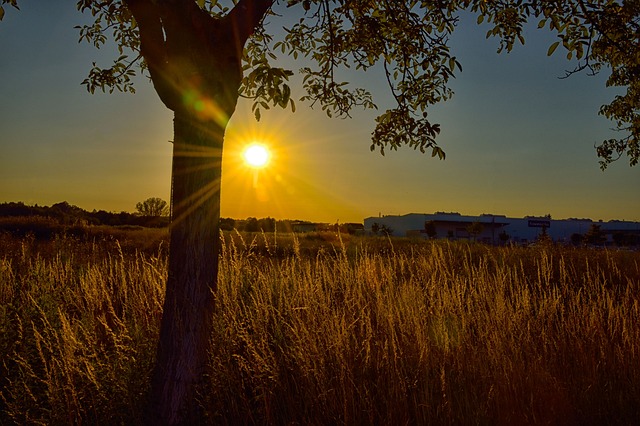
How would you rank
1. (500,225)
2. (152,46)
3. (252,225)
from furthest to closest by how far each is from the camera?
(500,225)
(252,225)
(152,46)

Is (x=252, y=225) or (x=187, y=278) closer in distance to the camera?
(x=187, y=278)

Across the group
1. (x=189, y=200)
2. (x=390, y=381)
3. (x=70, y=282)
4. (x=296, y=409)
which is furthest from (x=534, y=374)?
(x=70, y=282)

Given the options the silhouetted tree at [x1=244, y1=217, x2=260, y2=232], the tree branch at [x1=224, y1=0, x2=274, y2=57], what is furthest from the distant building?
the tree branch at [x1=224, y1=0, x2=274, y2=57]

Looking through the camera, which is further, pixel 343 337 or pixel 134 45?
pixel 134 45

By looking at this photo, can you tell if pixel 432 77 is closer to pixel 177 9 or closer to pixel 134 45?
pixel 177 9

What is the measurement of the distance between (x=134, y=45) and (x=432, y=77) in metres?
3.44

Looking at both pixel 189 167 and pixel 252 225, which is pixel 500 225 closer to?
pixel 252 225

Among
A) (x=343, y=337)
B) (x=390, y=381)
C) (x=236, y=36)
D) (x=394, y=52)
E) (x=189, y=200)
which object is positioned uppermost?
(x=394, y=52)

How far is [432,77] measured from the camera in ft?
15.8

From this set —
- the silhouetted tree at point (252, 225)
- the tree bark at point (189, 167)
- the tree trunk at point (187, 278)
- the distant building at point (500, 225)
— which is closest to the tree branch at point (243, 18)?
the tree bark at point (189, 167)

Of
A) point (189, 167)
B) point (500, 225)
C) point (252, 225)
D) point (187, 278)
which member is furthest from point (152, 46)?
point (500, 225)

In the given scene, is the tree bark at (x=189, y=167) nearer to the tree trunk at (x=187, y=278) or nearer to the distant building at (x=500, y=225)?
the tree trunk at (x=187, y=278)

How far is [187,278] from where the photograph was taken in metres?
3.72

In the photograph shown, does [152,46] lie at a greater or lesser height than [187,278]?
greater
